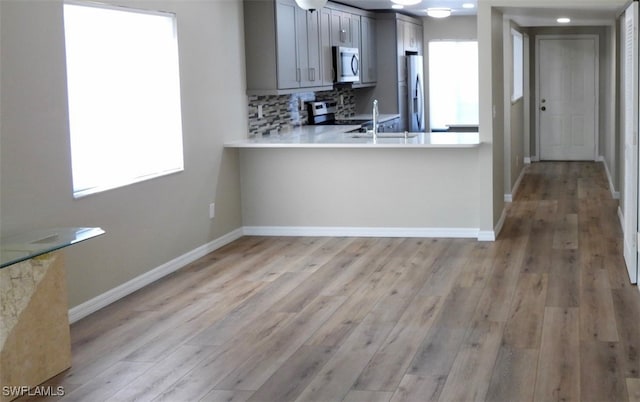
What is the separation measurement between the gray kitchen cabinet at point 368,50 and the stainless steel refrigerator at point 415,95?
0.59 metres

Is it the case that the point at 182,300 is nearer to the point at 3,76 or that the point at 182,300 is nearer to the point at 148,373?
the point at 148,373

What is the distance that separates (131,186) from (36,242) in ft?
5.40

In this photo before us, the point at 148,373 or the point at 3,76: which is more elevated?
the point at 3,76

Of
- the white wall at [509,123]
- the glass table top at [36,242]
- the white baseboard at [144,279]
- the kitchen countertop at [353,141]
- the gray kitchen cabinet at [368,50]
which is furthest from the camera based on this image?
the gray kitchen cabinet at [368,50]

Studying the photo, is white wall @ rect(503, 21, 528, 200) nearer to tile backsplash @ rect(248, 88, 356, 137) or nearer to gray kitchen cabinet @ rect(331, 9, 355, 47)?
gray kitchen cabinet @ rect(331, 9, 355, 47)

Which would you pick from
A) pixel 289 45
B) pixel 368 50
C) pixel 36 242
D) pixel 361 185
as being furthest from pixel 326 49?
pixel 36 242

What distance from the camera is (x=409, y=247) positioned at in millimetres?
6699

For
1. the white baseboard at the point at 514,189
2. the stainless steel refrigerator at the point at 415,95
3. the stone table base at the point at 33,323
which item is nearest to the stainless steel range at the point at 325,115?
the stainless steel refrigerator at the point at 415,95

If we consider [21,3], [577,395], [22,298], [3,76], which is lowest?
[577,395]

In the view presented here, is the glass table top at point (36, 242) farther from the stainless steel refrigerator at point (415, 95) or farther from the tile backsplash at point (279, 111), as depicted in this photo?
the stainless steel refrigerator at point (415, 95)

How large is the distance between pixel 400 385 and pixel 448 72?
352 inches

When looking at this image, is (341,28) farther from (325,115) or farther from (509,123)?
(509,123)

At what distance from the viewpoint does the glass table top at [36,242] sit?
3510mm

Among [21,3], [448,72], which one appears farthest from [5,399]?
[448,72]
